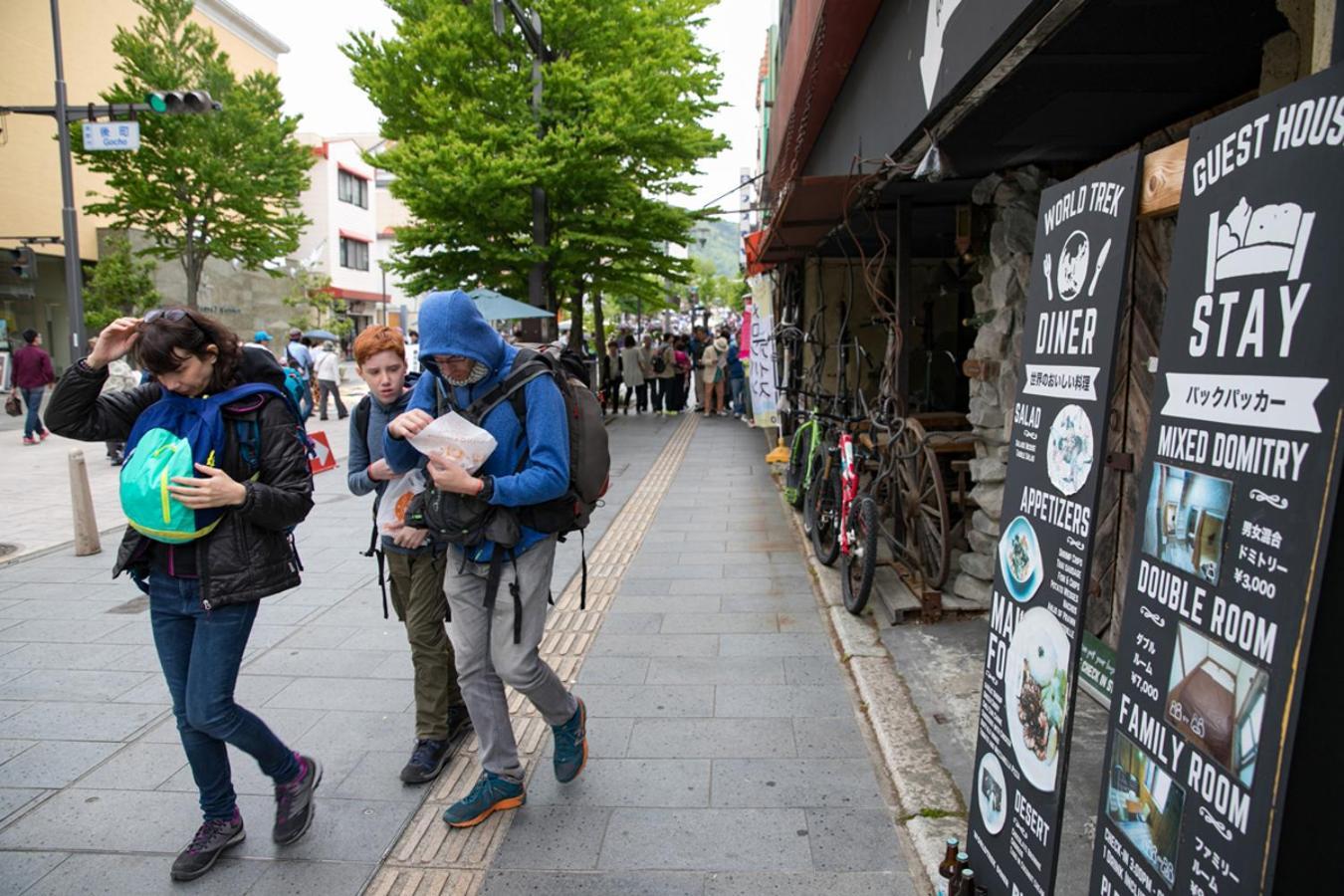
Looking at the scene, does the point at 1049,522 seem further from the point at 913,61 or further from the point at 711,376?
the point at 711,376

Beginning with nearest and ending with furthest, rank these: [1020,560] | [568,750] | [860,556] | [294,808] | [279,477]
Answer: [1020,560]
[279,477]
[294,808]
[568,750]
[860,556]

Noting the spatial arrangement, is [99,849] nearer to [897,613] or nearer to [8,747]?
[8,747]

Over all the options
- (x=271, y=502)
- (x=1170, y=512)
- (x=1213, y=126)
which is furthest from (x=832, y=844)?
(x=1213, y=126)

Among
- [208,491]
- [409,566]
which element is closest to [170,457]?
[208,491]

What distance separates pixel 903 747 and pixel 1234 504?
8.20ft

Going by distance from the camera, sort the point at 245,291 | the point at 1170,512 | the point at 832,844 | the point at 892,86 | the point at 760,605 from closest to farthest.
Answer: the point at 1170,512
the point at 832,844
the point at 892,86
the point at 760,605
the point at 245,291

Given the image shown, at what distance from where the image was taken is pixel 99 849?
10.1 ft

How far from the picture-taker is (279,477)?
9.52ft

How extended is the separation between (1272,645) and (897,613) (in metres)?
3.89

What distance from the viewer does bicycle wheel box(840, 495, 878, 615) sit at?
5.21 metres

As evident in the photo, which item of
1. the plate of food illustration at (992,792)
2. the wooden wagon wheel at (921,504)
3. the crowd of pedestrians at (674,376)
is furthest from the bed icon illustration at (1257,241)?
the crowd of pedestrians at (674,376)

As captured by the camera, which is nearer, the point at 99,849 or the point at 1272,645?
the point at 1272,645

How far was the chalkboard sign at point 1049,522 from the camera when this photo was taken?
197cm

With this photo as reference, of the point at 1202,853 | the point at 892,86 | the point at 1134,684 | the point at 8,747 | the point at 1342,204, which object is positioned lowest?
the point at 8,747
